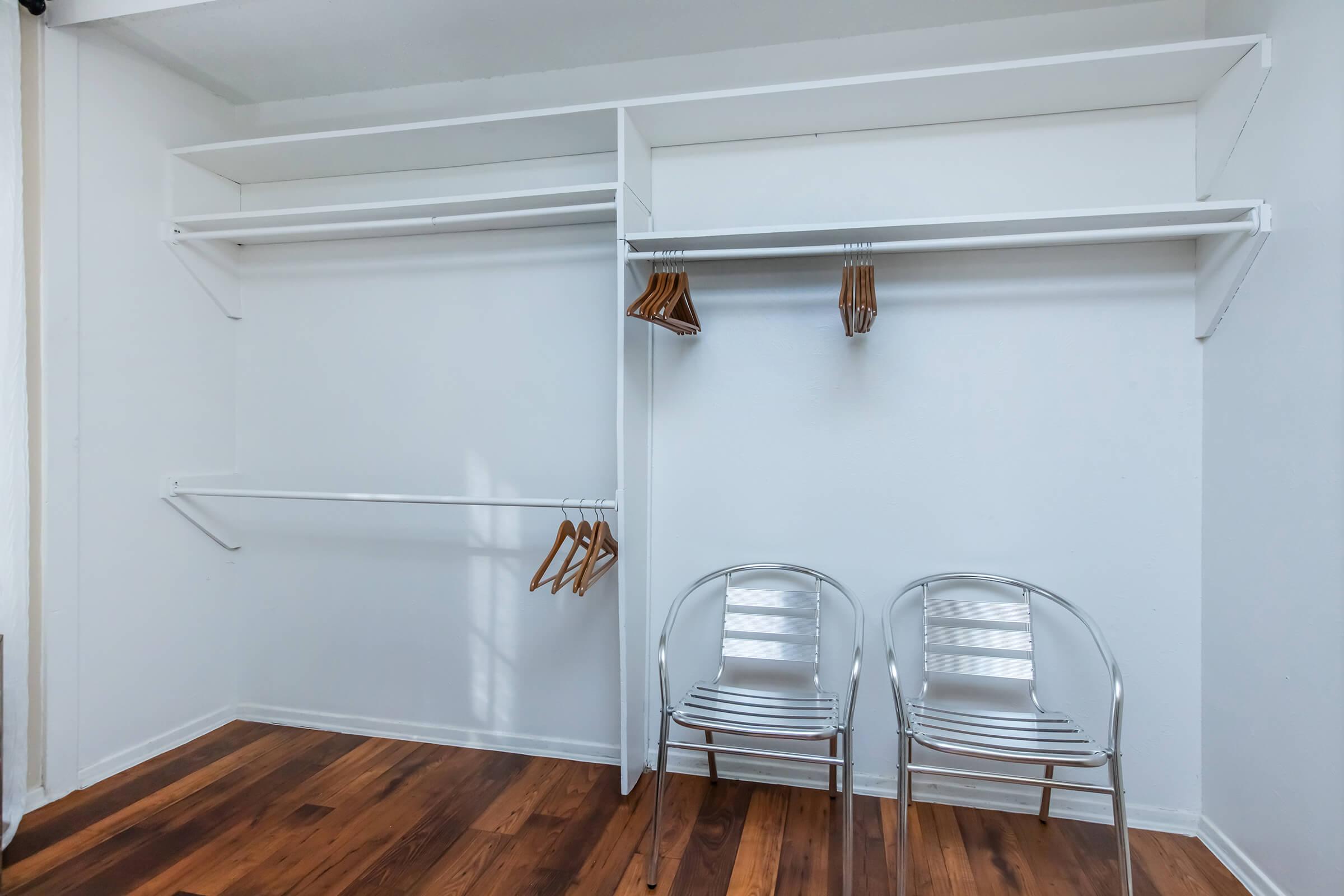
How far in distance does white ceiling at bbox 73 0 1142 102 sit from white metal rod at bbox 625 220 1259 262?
0.71m

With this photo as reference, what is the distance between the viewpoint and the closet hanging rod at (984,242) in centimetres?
181

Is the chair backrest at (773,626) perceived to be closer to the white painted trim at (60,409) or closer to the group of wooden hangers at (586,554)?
the group of wooden hangers at (586,554)

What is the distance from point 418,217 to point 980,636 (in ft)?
Answer: 7.62

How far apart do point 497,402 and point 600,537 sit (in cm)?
77

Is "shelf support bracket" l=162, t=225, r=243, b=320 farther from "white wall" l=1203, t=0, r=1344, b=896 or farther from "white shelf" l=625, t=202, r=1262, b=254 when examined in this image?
"white wall" l=1203, t=0, r=1344, b=896

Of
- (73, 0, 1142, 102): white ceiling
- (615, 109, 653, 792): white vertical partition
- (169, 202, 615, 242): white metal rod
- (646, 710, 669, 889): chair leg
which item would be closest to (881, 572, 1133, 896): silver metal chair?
(646, 710, 669, 889): chair leg

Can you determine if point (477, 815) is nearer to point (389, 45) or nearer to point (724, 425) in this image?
point (724, 425)

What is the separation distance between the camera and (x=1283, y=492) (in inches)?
65.9

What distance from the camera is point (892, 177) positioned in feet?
7.37

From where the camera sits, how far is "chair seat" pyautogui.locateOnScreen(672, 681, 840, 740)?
180 cm

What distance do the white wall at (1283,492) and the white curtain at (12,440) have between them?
3317 mm

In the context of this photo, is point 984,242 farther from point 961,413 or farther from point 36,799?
point 36,799

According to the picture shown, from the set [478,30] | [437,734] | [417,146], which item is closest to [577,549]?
[437,734]


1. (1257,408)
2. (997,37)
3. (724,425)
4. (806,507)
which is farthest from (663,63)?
(1257,408)
